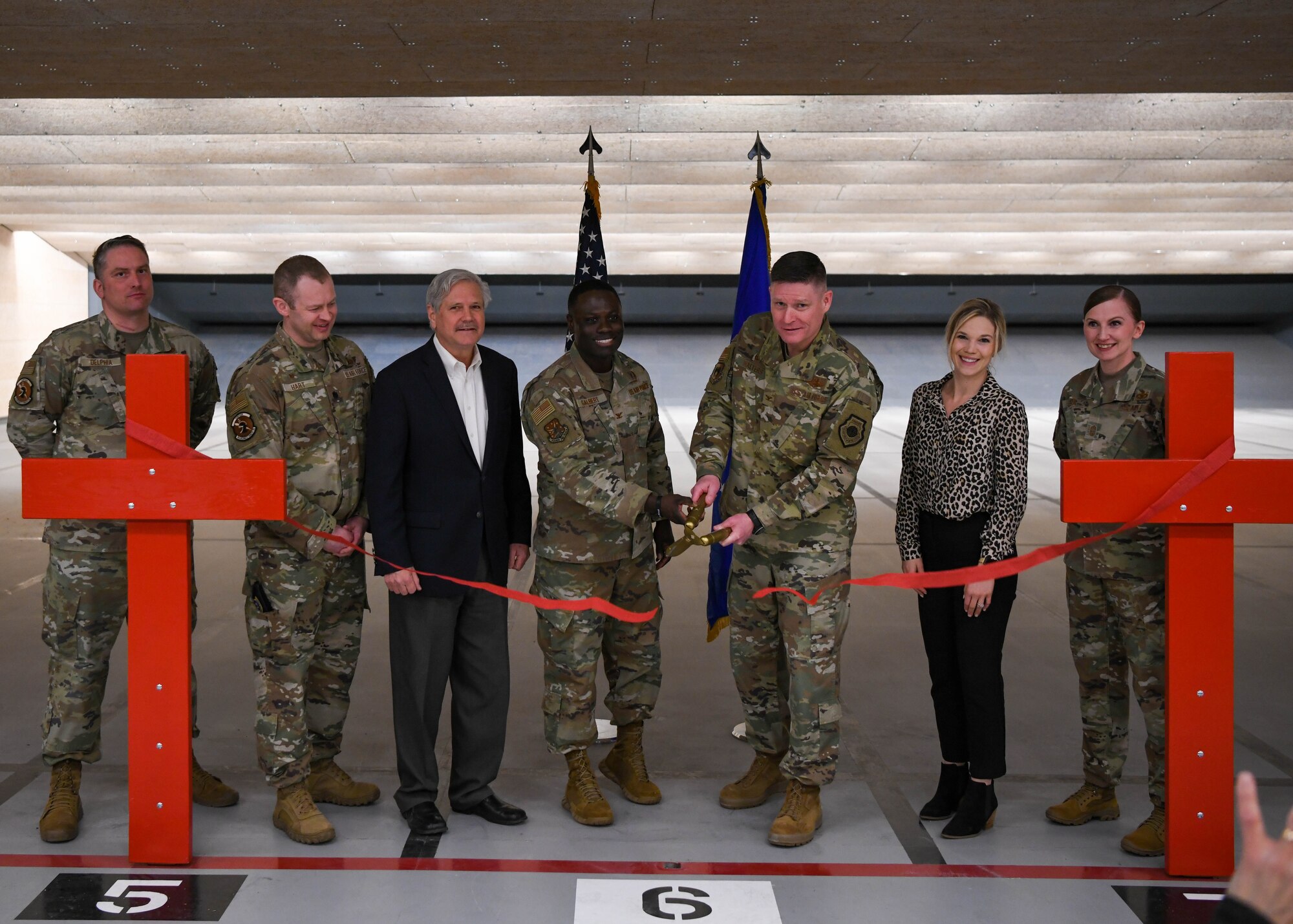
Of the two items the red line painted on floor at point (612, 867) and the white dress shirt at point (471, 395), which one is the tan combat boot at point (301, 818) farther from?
the white dress shirt at point (471, 395)

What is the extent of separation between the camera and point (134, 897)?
266 centimetres

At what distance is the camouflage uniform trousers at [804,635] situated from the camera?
3.10 meters

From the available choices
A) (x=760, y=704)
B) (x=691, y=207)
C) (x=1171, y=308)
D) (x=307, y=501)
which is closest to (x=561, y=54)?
(x=307, y=501)

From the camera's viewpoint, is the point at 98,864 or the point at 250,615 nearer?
the point at 98,864

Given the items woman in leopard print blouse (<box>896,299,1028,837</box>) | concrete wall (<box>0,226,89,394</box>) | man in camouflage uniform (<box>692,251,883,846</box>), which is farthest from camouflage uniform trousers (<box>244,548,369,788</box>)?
concrete wall (<box>0,226,89,394</box>)

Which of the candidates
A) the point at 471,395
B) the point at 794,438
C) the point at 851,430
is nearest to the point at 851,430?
the point at 851,430

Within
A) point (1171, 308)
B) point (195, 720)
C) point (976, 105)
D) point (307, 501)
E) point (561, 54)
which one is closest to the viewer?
point (307, 501)

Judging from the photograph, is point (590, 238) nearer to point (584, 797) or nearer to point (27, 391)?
point (27, 391)

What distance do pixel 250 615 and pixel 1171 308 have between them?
2460cm

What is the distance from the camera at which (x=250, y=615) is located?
3055 mm

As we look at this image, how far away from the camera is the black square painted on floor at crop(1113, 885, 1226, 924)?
2.58 m

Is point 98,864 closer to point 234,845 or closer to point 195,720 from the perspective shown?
point 234,845

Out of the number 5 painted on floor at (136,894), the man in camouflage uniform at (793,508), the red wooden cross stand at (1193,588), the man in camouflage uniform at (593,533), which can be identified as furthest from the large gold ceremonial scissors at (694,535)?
the number 5 painted on floor at (136,894)

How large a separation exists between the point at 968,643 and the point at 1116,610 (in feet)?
1.49
